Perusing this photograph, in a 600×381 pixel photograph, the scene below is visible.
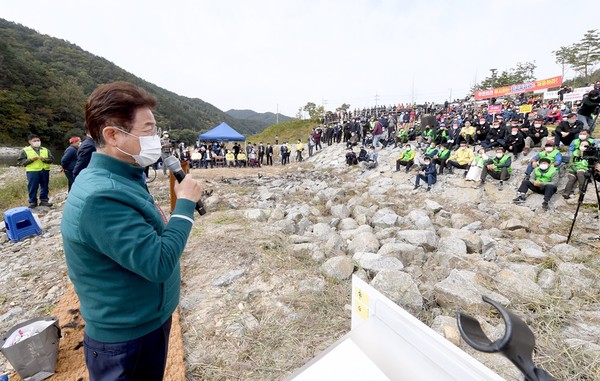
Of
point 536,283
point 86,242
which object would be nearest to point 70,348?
point 86,242

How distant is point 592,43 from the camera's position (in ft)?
103

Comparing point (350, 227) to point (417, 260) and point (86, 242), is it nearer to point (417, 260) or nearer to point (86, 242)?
point (417, 260)

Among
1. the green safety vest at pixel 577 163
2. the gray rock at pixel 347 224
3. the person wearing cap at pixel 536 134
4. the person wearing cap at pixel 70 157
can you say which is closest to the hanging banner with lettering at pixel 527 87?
the person wearing cap at pixel 536 134

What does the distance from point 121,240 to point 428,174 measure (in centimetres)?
843

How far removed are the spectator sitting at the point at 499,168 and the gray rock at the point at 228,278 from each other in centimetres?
696

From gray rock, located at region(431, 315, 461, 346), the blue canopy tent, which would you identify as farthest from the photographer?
the blue canopy tent

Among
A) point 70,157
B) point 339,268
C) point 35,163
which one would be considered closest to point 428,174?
point 339,268

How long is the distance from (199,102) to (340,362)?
444ft

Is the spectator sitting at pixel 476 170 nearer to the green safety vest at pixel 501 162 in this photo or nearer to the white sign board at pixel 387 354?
the green safety vest at pixel 501 162

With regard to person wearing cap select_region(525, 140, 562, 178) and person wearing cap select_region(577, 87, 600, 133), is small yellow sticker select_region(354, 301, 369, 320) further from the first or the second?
person wearing cap select_region(577, 87, 600, 133)

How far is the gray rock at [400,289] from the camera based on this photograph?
259cm

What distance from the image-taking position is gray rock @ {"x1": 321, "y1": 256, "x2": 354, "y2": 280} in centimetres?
317

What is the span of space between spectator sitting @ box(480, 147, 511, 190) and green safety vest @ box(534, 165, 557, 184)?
2.99 feet

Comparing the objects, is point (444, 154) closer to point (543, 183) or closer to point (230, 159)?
point (543, 183)
